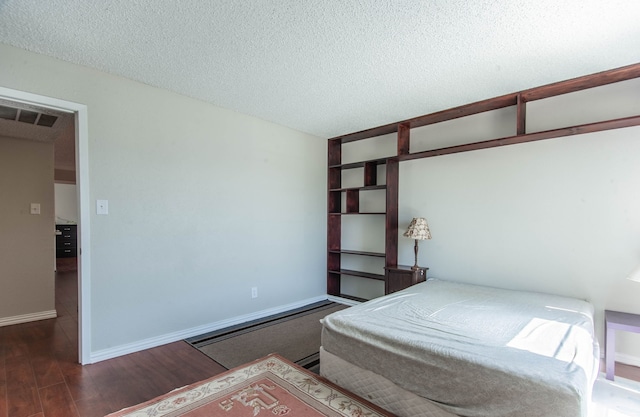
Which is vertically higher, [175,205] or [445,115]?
[445,115]

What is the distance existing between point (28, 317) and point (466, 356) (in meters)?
4.51

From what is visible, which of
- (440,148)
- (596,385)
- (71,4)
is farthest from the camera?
(440,148)

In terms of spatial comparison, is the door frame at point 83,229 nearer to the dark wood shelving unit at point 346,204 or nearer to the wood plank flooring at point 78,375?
the wood plank flooring at point 78,375

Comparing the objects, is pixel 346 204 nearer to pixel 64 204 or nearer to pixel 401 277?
pixel 401 277

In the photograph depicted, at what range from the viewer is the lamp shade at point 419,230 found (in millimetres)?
3160

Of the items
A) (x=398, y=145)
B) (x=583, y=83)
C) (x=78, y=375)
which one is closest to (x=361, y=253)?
(x=398, y=145)

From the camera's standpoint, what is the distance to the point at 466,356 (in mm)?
1433

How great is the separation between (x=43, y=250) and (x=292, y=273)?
3.00 metres

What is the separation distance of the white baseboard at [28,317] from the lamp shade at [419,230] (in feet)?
14.0

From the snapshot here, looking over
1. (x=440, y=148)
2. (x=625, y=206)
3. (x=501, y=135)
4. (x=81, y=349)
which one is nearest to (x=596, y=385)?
(x=625, y=206)

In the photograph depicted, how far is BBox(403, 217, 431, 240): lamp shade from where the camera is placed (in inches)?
124

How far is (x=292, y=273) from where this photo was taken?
3908 millimetres

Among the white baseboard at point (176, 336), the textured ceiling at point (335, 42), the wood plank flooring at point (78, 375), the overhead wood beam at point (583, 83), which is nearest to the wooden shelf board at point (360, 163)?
the textured ceiling at point (335, 42)

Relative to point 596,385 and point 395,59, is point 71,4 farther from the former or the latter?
point 596,385
